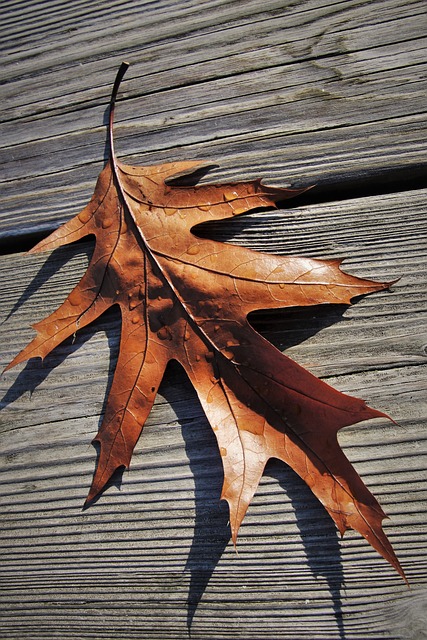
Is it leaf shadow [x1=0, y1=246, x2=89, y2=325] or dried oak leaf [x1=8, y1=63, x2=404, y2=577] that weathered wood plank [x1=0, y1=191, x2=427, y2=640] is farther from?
leaf shadow [x1=0, y1=246, x2=89, y2=325]

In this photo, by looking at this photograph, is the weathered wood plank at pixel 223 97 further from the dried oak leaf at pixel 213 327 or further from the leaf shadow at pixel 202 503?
the leaf shadow at pixel 202 503

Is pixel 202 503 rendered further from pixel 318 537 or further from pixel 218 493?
pixel 318 537

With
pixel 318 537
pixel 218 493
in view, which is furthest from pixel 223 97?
pixel 318 537

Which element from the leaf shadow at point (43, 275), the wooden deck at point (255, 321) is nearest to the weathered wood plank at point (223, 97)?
the wooden deck at point (255, 321)

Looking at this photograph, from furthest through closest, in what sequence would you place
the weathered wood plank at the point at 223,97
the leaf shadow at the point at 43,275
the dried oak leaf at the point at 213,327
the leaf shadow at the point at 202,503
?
1. the leaf shadow at the point at 43,275
2. the weathered wood plank at the point at 223,97
3. the leaf shadow at the point at 202,503
4. the dried oak leaf at the point at 213,327

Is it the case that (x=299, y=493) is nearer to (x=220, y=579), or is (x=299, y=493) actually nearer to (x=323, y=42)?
(x=220, y=579)

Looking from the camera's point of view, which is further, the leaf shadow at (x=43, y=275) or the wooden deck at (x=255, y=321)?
the leaf shadow at (x=43, y=275)

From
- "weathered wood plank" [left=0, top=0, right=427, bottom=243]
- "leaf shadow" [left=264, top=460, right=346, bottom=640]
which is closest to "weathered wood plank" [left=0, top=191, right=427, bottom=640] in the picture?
"leaf shadow" [left=264, top=460, right=346, bottom=640]

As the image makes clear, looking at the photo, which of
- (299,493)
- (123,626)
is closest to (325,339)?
(299,493)
